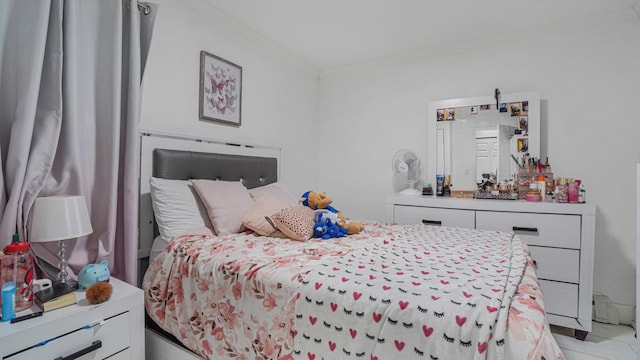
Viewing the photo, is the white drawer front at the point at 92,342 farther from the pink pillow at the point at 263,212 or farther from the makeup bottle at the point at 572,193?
the makeup bottle at the point at 572,193

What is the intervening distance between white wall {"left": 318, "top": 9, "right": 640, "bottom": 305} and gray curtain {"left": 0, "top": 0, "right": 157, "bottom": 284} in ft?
7.97

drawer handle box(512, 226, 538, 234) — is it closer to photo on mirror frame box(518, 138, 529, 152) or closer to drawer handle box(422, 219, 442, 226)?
drawer handle box(422, 219, 442, 226)

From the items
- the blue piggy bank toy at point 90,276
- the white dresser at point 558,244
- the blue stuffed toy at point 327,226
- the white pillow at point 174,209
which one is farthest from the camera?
the white dresser at point 558,244

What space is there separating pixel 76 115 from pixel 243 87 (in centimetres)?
148

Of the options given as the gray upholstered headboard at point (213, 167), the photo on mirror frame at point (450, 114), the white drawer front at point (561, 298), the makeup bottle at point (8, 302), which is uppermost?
the photo on mirror frame at point (450, 114)

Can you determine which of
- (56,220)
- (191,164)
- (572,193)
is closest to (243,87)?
(191,164)

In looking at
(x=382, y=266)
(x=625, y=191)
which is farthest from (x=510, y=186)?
(x=382, y=266)

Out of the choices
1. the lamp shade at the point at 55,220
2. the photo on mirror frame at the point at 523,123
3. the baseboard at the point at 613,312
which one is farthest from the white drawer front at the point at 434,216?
the lamp shade at the point at 55,220

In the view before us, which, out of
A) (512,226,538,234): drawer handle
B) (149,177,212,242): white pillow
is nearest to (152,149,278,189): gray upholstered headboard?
(149,177,212,242): white pillow

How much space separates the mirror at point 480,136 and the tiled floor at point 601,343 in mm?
1283

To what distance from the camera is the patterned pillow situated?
183cm

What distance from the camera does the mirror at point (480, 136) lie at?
2.73m

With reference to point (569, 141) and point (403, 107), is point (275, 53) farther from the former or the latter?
point (569, 141)

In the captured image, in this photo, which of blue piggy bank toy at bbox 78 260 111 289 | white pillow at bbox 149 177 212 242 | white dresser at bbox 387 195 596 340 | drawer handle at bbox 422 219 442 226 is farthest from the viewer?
drawer handle at bbox 422 219 442 226
